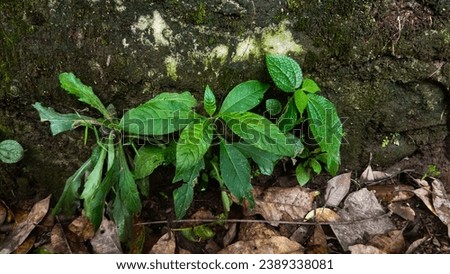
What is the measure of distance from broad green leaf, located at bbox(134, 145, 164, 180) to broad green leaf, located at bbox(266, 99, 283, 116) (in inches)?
17.2

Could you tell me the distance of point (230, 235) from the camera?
75.4 inches

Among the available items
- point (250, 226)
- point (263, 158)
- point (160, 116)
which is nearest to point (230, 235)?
point (250, 226)

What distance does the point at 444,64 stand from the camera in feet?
6.13

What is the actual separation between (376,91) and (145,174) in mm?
970

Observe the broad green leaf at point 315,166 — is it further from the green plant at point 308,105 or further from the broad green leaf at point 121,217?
the broad green leaf at point 121,217

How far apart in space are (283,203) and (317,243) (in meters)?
0.22

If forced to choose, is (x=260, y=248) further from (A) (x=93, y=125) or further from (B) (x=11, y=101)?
(B) (x=11, y=101)

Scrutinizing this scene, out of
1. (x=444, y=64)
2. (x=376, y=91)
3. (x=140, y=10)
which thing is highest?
(x=140, y=10)

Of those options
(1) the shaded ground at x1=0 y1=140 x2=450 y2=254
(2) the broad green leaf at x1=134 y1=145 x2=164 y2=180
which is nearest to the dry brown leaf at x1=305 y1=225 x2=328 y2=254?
(1) the shaded ground at x1=0 y1=140 x2=450 y2=254

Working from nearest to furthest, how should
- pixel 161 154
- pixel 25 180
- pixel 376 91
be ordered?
pixel 161 154, pixel 376 91, pixel 25 180

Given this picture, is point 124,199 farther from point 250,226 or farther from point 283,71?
point 283,71

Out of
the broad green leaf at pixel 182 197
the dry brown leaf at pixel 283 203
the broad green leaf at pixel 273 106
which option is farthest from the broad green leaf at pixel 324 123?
the broad green leaf at pixel 182 197
